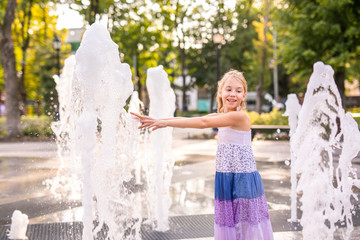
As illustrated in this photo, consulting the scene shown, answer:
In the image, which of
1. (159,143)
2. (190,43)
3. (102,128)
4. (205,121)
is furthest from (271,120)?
(190,43)

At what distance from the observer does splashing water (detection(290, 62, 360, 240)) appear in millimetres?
3943

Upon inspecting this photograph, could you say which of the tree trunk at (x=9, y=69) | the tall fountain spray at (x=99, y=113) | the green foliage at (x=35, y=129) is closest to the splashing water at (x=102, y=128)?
the tall fountain spray at (x=99, y=113)

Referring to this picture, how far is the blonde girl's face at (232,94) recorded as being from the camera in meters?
2.70

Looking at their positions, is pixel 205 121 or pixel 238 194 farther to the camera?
pixel 238 194

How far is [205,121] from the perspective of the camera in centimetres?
253

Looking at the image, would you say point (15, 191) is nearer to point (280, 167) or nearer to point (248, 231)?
point (248, 231)

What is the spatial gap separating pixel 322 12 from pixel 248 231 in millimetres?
13971

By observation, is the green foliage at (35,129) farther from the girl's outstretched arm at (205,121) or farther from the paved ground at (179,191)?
the girl's outstretched arm at (205,121)

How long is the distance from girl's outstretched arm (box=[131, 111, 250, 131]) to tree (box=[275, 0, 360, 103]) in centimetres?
1272

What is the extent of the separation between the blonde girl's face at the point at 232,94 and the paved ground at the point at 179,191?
2.01 meters

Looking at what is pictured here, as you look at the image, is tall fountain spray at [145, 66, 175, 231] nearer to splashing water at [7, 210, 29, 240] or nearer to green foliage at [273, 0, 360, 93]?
splashing water at [7, 210, 29, 240]

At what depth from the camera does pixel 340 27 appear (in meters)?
15.2

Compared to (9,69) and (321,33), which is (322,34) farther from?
(9,69)

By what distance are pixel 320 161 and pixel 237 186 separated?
2.28m
